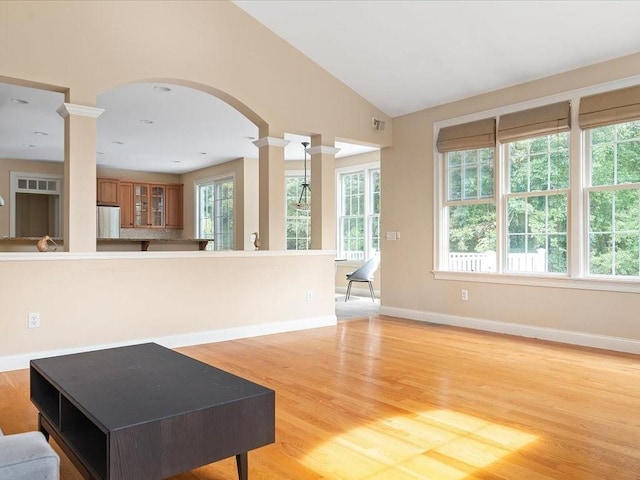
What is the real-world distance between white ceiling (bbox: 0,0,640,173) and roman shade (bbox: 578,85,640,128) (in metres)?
0.36

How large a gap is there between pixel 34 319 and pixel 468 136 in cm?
466

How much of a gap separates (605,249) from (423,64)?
2.58m

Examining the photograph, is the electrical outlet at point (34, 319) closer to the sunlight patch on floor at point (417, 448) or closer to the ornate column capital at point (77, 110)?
the ornate column capital at point (77, 110)

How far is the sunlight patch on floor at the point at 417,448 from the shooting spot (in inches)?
86.6

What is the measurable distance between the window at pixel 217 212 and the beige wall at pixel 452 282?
169 inches

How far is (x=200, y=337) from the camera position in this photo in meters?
4.97

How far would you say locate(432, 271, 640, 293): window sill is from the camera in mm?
4556

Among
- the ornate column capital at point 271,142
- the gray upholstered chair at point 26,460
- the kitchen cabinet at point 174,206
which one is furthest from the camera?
the kitchen cabinet at point 174,206

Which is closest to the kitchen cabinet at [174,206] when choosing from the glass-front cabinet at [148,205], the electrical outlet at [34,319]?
the glass-front cabinet at [148,205]

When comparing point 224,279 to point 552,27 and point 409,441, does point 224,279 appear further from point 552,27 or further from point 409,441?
point 552,27

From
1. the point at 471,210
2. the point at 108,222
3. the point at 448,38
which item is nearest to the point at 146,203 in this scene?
the point at 108,222

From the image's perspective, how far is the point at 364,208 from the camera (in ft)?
30.1

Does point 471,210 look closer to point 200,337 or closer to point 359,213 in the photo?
point 200,337

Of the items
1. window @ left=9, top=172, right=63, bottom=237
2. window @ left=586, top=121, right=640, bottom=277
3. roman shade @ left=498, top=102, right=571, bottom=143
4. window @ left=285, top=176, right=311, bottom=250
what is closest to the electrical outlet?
roman shade @ left=498, top=102, right=571, bottom=143
